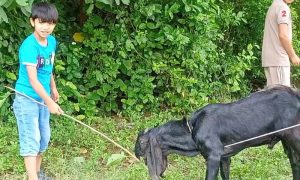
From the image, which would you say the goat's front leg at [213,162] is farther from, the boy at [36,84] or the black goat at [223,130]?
the boy at [36,84]

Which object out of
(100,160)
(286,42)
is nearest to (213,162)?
(100,160)

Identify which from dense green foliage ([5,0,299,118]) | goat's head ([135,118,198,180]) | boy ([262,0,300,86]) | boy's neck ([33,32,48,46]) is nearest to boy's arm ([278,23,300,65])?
boy ([262,0,300,86])

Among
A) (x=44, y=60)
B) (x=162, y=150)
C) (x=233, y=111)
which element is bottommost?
(x=162, y=150)

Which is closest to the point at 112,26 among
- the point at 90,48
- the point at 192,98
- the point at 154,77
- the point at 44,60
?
the point at 90,48

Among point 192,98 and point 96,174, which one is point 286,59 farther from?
point 96,174

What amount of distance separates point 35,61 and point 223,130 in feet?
5.27

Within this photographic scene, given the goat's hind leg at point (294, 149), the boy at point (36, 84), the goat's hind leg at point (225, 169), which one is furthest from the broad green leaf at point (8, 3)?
the goat's hind leg at point (294, 149)

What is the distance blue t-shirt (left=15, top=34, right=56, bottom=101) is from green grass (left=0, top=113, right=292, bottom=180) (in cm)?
112

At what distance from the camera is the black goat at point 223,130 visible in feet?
14.8

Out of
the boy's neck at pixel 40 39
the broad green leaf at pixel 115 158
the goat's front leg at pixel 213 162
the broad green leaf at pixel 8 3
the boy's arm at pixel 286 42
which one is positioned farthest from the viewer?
the boy's arm at pixel 286 42

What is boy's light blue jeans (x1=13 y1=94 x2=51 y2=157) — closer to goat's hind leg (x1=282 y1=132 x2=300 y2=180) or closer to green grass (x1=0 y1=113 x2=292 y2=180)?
green grass (x1=0 y1=113 x2=292 y2=180)

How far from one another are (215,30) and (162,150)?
11.6 ft

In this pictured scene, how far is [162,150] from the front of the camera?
4664 mm

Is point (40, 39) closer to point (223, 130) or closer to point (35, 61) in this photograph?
point (35, 61)
